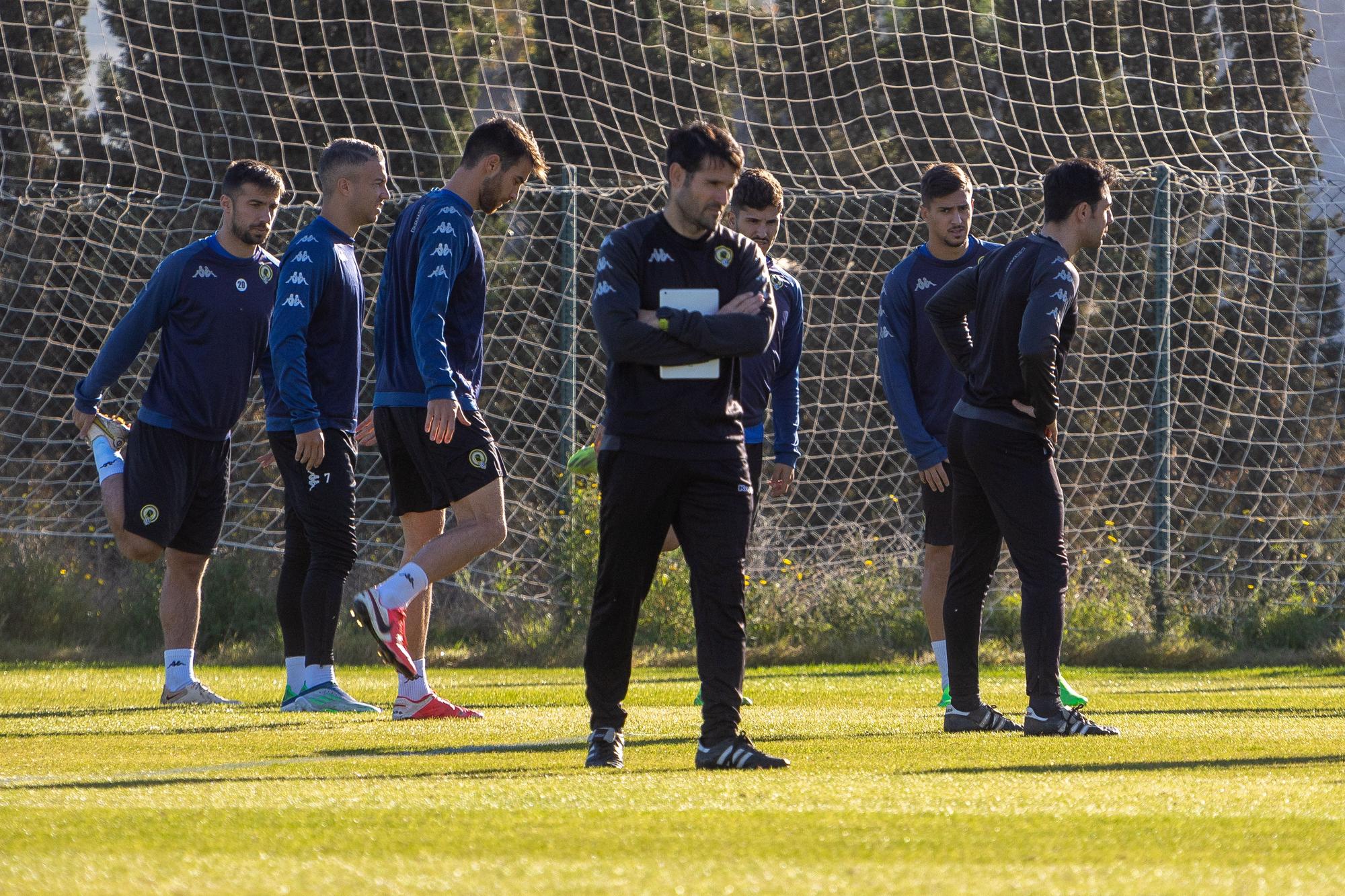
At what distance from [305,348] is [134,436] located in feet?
3.22

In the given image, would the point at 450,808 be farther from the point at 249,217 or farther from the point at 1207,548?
the point at 1207,548

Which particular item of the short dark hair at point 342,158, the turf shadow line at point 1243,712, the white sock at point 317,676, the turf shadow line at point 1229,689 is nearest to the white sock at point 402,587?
the white sock at point 317,676

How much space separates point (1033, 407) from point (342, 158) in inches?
109

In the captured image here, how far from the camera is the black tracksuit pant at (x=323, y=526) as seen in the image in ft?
20.2

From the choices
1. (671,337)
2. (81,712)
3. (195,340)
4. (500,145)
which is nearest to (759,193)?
(500,145)

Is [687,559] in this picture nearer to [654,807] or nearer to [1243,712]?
[654,807]

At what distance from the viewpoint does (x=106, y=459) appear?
268 inches

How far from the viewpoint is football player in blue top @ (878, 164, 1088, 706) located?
6.25 meters

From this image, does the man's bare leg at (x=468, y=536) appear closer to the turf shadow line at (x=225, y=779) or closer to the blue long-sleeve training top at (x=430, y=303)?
the blue long-sleeve training top at (x=430, y=303)

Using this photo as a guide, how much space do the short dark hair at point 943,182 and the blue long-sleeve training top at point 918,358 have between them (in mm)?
217

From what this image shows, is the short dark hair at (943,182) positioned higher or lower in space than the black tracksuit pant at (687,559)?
higher

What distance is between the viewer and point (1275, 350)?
12.0 metres

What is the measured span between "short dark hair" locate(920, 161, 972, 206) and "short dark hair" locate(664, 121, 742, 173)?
81.2 inches

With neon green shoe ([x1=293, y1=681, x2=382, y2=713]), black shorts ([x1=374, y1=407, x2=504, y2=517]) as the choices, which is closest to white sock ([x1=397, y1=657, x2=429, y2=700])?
neon green shoe ([x1=293, y1=681, x2=382, y2=713])
